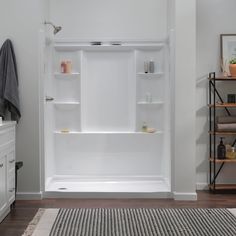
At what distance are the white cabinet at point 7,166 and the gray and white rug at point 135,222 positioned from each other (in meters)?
0.37

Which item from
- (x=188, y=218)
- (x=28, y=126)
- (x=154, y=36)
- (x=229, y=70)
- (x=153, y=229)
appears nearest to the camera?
(x=153, y=229)

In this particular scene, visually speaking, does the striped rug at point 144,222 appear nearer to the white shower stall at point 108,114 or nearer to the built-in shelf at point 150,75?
the white shower stall at point 108,114

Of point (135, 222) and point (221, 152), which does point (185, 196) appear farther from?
point (135, 222)

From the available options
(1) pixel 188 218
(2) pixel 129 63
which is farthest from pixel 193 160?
(2) pixel 129 63

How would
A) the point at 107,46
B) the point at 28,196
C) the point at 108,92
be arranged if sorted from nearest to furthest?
1. the point at 28,196
2. the point at 107,46
3. the point at 108,92

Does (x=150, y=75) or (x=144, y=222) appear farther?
(x=150, y=75)

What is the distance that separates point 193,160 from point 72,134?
174cm

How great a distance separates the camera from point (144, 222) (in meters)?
3.78

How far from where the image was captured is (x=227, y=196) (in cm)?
482

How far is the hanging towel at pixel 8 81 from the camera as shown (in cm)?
445

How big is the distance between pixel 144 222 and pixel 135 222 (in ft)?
0.28

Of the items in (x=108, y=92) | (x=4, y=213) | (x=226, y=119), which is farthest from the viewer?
(x=108, y=92)

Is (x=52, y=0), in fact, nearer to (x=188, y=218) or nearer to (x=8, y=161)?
(x=8, y=161)

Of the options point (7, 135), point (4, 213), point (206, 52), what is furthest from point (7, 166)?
point (206, 52)
